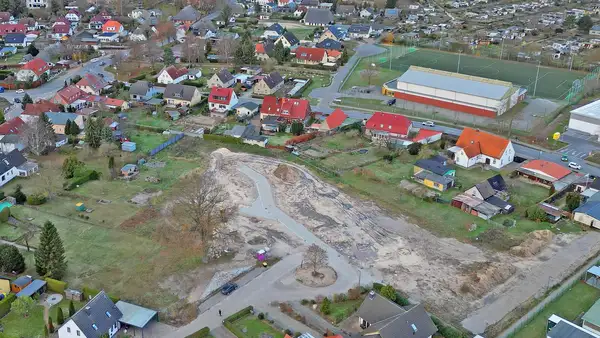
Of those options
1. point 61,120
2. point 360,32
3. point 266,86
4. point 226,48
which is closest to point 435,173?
point 266,86

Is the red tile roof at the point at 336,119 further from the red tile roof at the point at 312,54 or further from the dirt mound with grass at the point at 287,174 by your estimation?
the red tile roof at the point at 312,54

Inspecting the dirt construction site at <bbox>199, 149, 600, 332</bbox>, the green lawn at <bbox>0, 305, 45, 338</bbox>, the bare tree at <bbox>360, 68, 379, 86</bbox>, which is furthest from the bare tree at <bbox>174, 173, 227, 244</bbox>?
the bare tree at <bbox>360, 68, 379, 86</bbox>

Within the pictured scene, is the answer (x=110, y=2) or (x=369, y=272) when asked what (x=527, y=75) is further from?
(x=110, y=2)

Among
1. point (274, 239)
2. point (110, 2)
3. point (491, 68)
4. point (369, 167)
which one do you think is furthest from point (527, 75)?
point (110, 2)

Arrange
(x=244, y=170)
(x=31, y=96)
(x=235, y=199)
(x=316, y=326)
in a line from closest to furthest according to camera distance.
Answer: (x=316, y=326) → (x=235, y=199) → (x=244, y=170) → (x=31, y=96)

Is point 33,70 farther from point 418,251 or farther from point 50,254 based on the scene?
point 418,251
